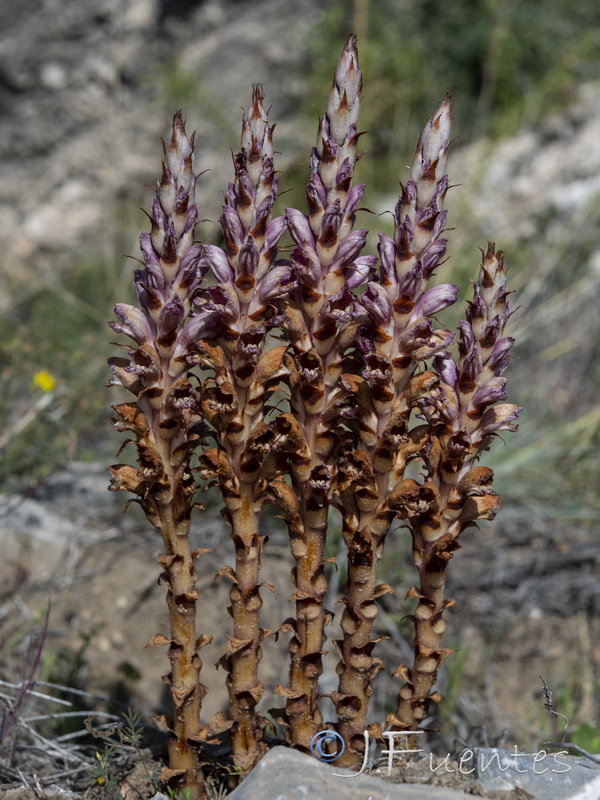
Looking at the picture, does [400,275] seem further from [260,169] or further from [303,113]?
[303,113]

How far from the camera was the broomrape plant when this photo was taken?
1.93m

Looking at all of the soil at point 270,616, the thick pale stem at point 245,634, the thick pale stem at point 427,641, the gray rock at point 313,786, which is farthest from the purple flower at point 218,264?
the soil at point 270,616

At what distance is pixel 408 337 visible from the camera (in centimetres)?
195

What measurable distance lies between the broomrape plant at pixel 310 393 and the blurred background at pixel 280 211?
142 cm

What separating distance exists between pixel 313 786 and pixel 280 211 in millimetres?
5357

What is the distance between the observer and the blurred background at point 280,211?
412 cm

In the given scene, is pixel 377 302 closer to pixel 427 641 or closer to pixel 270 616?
pixel 427 641

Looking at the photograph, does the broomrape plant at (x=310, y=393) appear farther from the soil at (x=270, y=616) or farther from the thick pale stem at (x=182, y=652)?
the soil at (x=270, y=616)

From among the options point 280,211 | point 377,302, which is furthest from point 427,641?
point 280,211

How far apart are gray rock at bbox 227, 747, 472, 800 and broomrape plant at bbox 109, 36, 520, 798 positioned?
0.57 feet

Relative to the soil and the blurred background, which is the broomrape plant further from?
the blurred background

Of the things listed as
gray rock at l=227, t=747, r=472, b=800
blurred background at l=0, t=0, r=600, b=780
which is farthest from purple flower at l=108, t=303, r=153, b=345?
blurred background at l=0, t=0, r=600, b=780

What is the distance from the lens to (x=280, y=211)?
6707 mm

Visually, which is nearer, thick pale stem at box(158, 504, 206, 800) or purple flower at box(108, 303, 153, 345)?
purple flower at box(108, 303, 153, 345)
